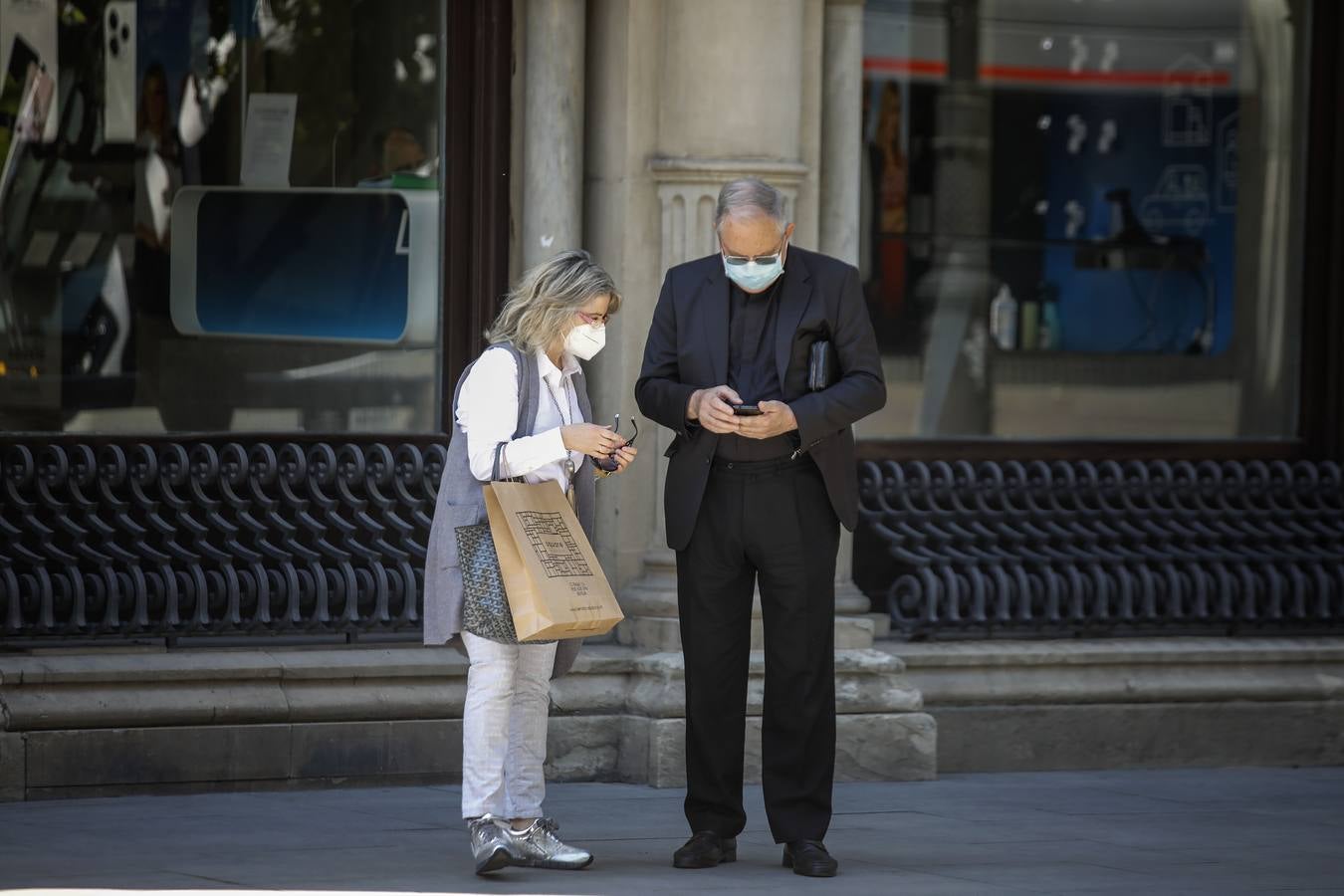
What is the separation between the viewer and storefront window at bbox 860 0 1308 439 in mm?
8961

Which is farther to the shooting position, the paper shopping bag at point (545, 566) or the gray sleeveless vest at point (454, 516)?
the gray sleeveless vest at point (454, 516)

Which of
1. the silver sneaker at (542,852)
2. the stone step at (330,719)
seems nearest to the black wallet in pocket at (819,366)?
the silver sneaker at (542,852)

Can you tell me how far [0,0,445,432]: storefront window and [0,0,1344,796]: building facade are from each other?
0.05 feet

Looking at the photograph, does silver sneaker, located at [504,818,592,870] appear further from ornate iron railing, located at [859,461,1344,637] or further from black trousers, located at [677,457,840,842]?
ornate iron railing, located at [859,461,1344,637]

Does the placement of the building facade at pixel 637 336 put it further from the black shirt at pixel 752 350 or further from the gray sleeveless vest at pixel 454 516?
the gray sleeveless vest at pixel 454 516

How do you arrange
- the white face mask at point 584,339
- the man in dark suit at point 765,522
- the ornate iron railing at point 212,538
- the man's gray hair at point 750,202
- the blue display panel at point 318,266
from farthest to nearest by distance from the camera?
the blue display panel at point 318,266, the ornate iron railing at point 212,538, the man in dark suit at point 765,522, the man's gray hair at point 750,202, the white face mask at point 584,339

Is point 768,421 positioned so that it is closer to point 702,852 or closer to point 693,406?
point 693,406

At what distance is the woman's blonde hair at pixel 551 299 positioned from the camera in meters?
5.83

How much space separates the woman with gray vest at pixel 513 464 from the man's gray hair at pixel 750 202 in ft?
1.37

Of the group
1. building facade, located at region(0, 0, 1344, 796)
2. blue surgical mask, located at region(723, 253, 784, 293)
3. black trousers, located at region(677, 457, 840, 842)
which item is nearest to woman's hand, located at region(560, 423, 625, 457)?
black trousers, located at region(677, 457, 840, 842)

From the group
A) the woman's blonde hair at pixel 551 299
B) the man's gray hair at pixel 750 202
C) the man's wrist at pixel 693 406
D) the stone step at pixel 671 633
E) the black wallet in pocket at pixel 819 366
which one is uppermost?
the man's gray hair at pixel 750 202

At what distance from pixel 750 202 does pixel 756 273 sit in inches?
7.8

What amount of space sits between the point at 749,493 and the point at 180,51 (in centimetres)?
320

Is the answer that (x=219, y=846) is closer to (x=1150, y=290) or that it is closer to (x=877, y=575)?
(x=877, y=575)
